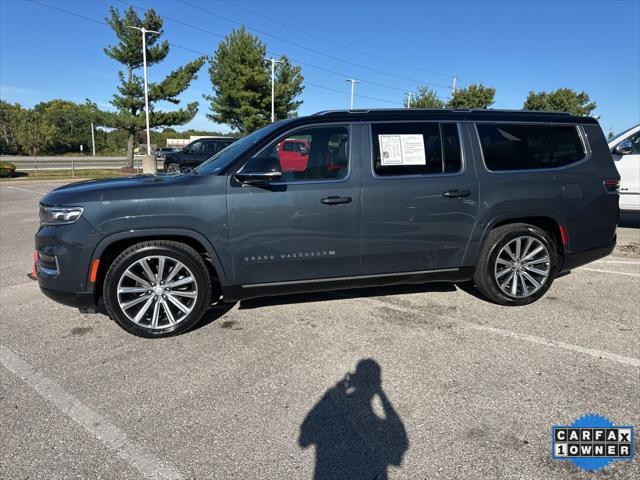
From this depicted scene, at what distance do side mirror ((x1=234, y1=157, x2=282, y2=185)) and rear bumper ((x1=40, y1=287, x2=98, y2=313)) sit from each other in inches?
60.7

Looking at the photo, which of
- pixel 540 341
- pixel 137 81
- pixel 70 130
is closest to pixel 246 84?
pixel 137 81

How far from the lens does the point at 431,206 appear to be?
394cm

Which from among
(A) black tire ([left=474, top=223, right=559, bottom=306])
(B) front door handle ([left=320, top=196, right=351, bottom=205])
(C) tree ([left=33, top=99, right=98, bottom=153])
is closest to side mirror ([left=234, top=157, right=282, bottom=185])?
(B) front door handle ([left=320, top=196, right=351, bottom=205])

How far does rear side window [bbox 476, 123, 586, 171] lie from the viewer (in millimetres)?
4180

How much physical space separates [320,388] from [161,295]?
160 centimetres

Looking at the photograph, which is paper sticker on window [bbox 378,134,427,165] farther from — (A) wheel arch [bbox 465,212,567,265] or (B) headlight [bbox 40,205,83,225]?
(B) headlight [bbox 40,205,83,225]

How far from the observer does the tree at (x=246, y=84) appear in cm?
3300

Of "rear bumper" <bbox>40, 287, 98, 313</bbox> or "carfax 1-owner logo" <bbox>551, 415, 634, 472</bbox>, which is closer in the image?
"carfax 1-owner logo" <bbox>551, 415, 634, 472</bbox>

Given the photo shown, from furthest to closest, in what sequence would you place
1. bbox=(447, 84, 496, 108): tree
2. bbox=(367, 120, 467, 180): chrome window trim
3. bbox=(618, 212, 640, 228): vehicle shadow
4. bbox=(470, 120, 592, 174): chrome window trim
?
bbox=(447, 84, 496, 108): tree, bbox=(618, 212, 640, 228): vehicle shadow, bbox=(470, 120, 592, 174): chrome window trim, bbox=(367, 120, 467, 180): chrome window trim

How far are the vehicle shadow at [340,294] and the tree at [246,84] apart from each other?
101ft

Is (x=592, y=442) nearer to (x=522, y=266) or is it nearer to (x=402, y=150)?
(x=522, y=266)

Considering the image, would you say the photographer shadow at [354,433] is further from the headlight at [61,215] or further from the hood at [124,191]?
the headlight at [61,215]

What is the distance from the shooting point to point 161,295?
3605 mm

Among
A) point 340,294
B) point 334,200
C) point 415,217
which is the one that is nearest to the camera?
point 334,200
